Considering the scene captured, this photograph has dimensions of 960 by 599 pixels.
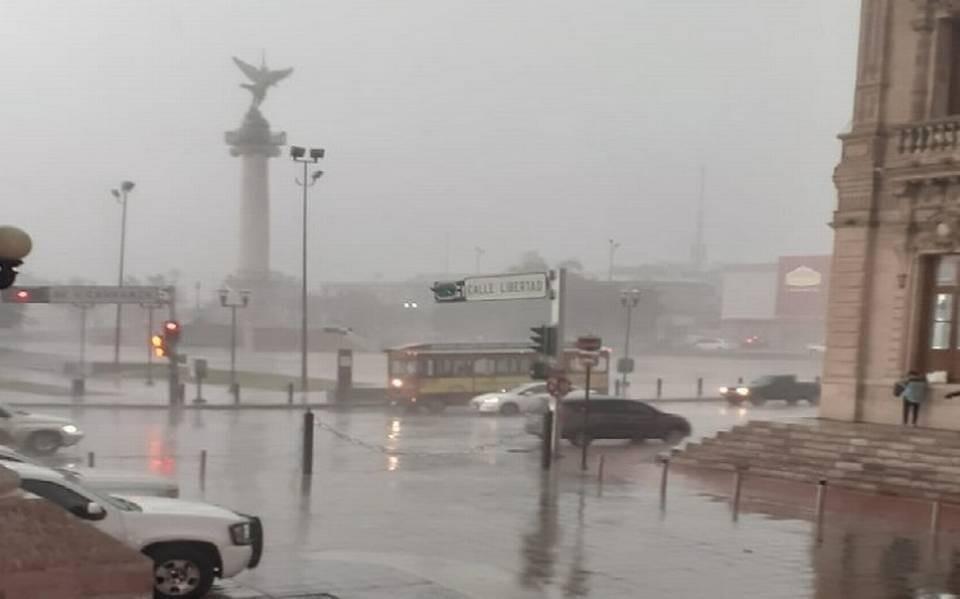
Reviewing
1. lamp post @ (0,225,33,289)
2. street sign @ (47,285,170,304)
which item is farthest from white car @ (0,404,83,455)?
lamp post @ (0,225,33,289)

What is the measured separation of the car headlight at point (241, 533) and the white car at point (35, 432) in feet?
52.0

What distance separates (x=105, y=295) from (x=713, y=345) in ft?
245

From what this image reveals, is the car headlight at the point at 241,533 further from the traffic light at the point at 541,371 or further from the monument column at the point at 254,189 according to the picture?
the monument column at the point at 254,189

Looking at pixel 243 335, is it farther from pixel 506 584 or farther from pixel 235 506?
pixel 506 584

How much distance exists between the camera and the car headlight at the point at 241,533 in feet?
35.9

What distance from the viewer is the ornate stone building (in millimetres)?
24281

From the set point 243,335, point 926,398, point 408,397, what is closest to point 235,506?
point 926,398

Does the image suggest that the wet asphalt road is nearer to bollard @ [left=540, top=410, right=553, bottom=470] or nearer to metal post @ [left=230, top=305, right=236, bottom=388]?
bollard @ [left=540, top=410, right=553, bottom=470]

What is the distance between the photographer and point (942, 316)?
80.9ft

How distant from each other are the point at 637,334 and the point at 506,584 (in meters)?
108

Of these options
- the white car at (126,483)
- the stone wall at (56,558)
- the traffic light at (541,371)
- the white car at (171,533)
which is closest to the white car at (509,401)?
the traffic light at (541,371)

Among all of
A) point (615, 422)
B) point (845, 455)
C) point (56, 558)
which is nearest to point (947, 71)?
point (845, 455)

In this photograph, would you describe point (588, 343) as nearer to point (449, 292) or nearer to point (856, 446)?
point (449, 292)

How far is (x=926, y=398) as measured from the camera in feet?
78.6
